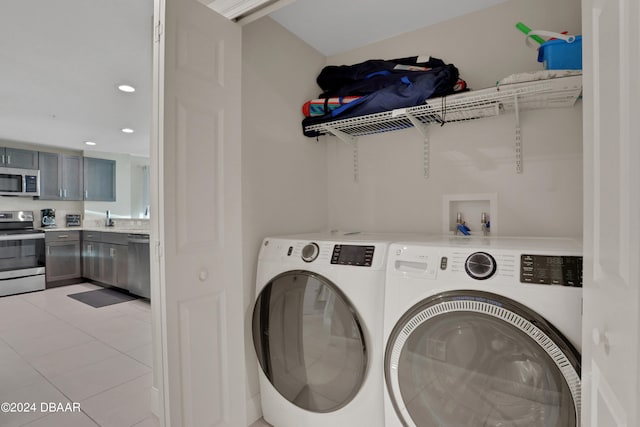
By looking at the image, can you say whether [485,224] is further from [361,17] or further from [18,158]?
[18,158]

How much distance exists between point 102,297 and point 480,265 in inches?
181

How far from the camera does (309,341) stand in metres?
1.46

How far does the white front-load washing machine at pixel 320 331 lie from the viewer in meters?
1.28

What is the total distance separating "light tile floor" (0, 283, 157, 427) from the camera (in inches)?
68.4

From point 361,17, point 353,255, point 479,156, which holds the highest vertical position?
point 361,17

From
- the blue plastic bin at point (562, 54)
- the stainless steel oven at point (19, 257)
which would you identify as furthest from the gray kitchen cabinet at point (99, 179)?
the blue plastic bin at point (562, 54)

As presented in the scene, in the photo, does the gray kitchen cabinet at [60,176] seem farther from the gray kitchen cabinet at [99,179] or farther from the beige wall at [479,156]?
the beige wall at [479,156]

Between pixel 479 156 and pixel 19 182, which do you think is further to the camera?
pixel 19 182

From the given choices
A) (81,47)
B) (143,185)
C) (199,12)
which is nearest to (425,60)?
(199,12)

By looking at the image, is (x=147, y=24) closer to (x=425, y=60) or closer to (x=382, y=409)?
(x=425, y=60)

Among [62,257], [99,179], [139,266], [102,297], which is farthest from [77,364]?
[99,179]

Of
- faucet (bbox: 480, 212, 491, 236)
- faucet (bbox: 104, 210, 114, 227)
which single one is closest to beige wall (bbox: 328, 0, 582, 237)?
faucet (bbox: 480, 212, 491, 236)

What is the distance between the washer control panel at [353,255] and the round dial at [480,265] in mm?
376

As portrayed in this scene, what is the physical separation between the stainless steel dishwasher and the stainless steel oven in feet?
5.18
